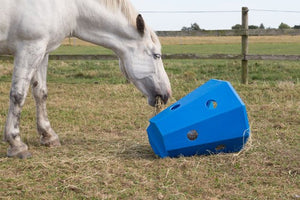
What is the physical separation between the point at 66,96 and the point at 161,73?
3576 millimetres

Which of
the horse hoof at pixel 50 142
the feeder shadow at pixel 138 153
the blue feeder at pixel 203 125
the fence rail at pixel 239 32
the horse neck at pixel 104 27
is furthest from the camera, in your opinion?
the fence rail at pixel 239 32

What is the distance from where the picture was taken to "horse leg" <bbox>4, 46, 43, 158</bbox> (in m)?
3.85

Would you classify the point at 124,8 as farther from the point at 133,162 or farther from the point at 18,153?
the point at 18,153

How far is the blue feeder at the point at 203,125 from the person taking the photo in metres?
3.76

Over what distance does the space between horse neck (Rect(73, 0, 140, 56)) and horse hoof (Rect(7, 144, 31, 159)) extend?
1280 millimetres

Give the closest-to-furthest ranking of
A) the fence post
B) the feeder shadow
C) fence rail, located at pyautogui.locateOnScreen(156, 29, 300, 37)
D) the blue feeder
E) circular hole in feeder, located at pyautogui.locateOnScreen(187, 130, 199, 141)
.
Result: the blue feeder, circular hole in feeder, located at pyautogui.locateOnScreen(187, 130, 199, 141), the feeder shadow, the fence post, fence rail, located at pyautogui.locateOnScreen(156, 29, 300, 37)

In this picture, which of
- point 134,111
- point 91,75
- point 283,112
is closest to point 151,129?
point 134,111

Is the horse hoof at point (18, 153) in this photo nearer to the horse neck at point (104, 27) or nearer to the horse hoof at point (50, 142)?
the horse hoof at point (50, 142)

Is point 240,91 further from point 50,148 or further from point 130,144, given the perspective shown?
point 50,148

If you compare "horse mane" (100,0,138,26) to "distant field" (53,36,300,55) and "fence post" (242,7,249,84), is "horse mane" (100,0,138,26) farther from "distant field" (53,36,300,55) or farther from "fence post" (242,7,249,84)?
"distant field" (53,36,300,55)

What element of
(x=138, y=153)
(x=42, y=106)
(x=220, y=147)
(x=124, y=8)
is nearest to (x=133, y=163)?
(x=138, y=153)

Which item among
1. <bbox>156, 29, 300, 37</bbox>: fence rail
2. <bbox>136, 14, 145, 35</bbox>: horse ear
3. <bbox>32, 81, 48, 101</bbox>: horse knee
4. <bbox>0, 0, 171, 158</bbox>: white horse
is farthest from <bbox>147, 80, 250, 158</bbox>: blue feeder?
<bbox>156, 29, 300, 37</bbox>: fence rail

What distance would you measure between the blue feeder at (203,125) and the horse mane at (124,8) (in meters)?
1.09

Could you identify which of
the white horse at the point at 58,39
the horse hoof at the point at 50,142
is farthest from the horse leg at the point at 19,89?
the horse hoof at the point at 50,142
